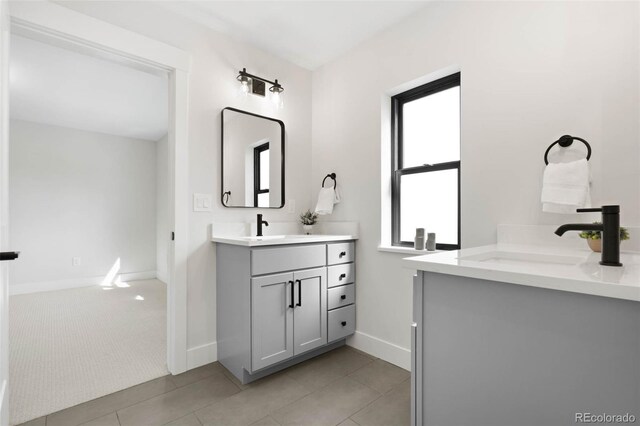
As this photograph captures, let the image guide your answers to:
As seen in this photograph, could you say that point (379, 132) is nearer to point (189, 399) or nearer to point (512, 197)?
point (512, 197)

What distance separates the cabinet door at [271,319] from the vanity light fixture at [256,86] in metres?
1.52

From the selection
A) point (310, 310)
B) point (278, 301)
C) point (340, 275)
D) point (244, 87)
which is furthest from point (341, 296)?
point (244, 87)

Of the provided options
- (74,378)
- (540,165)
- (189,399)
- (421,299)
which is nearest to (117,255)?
(74,378)

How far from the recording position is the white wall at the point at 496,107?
1.40m

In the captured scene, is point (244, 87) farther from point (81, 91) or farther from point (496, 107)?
point (81, 91)

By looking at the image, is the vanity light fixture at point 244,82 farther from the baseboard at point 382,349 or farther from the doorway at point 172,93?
the baseboard at point 382,349

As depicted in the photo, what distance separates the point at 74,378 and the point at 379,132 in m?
2.73

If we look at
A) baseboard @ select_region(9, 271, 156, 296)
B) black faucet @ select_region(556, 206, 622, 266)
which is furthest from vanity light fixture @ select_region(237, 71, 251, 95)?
baseboard @ select_region(9, 271, 156, 296)

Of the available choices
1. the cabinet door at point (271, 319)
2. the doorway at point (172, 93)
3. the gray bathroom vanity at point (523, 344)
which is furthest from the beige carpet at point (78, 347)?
the gray bathroom vanity at point (523, 344)

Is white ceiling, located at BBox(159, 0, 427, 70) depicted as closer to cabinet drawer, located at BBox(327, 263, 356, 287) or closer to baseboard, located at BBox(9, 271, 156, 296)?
cabinet drawer, located at BBox(327, 263, 356, 287)

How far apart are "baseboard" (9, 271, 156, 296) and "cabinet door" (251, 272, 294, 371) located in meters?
4.30

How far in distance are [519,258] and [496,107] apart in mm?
907

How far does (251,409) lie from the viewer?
169 centimetres

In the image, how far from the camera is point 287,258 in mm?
A: 2078
